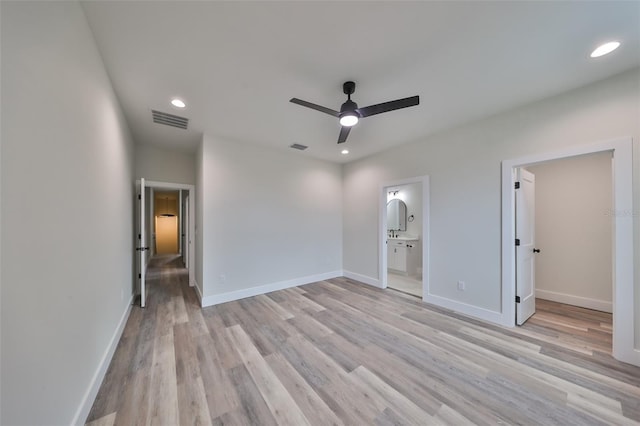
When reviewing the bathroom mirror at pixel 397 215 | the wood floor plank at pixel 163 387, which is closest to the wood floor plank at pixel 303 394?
the wood floor plank at pixel 163 387

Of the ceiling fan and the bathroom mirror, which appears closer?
the ceiling fan

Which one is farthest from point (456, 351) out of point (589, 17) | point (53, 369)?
point (53, 369)

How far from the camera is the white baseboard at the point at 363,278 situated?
449 centimetres

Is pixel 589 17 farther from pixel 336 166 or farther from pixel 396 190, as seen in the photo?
pixel 396 190

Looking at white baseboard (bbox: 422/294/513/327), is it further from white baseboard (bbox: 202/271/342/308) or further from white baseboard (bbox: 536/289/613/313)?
white baseboard (bbox: 202/271/342/308)

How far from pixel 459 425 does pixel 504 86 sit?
120 inches

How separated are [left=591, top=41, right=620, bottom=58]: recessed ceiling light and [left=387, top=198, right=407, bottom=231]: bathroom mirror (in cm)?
428

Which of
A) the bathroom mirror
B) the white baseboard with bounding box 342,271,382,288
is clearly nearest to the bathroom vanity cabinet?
the bathroom mirror

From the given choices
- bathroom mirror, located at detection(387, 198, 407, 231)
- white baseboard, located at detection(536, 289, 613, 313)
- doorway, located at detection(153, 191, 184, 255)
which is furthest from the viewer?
doorway, located at detection(153, 191, 184, 255)

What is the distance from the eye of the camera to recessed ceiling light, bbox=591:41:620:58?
1792 millimetres

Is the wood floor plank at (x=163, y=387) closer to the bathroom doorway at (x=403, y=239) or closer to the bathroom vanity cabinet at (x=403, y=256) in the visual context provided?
the bathroom doorway at (x=403, y=239)

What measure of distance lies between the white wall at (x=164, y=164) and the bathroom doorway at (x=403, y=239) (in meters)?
4.00

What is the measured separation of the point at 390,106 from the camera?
82.8 inches

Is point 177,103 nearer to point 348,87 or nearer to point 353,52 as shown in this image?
point 348,87
